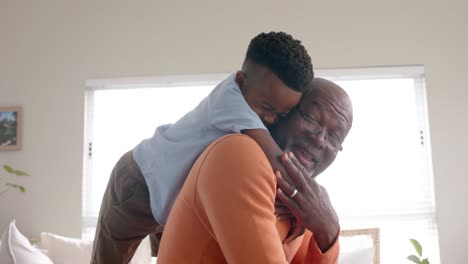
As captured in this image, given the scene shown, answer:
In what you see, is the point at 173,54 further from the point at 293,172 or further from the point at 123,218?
the point at 293,172

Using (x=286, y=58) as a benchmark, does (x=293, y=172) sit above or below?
below

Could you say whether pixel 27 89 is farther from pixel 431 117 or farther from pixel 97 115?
pixel 431 117

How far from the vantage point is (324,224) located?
91 centimetres

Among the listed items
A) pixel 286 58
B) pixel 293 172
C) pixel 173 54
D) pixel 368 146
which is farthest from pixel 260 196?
pixel 173 54

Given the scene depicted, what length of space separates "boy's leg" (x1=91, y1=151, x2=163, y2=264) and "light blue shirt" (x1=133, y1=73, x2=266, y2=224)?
38 mm

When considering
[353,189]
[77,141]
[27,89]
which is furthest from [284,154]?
[27,89]

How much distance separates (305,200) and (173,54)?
4.14 meters

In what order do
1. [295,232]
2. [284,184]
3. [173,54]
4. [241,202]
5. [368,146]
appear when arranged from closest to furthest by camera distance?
1. [241,202]
2. [284,184]
3. [295,232]
4. [368,146]
5. [173,54]

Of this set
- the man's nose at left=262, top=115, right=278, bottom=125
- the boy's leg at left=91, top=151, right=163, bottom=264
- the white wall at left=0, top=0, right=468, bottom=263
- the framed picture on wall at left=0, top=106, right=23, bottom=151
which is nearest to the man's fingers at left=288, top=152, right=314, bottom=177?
the man's nose at left=262, top=115, right=278, bottom=125

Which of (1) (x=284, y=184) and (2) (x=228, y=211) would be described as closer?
(2) (x=228, y=211)

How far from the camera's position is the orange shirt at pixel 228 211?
0.73m

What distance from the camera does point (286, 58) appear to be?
864 millimetres

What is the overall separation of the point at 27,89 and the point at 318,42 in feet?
9.01

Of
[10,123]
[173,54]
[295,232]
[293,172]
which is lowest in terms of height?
[295,232]
